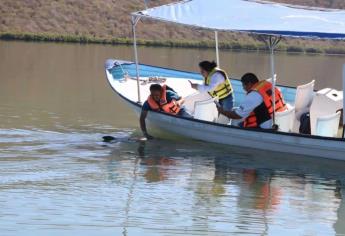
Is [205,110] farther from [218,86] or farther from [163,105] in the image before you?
[163,105]

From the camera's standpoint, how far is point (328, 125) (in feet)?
36.8

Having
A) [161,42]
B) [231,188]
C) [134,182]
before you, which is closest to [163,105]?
[134,182]

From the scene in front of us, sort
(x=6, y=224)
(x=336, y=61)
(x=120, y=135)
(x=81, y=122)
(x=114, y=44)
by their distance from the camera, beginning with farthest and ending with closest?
(x=114, y=44) → (x=336, y=61) → (x=81, y=122) → (x=120, y=135) → (x=6, y=224)

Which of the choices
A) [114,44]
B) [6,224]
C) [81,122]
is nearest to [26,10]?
[114,44]

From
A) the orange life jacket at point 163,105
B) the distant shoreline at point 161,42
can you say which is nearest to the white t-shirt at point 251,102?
the orange life jacket at point 163,105

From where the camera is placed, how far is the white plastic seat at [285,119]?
11.5 metres

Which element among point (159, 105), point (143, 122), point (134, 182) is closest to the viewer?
point (134, 182)

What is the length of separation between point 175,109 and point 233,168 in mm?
2042

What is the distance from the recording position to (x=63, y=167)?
1031cm

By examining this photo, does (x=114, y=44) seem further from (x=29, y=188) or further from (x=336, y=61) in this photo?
(x=29, y=188)

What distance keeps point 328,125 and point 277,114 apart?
2.57 feet

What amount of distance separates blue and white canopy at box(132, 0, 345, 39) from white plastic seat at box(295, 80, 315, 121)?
3.46 ft

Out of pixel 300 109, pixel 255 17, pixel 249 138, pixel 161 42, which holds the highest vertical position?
pixel 255 17

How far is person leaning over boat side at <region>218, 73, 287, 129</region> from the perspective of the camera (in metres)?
11.4
